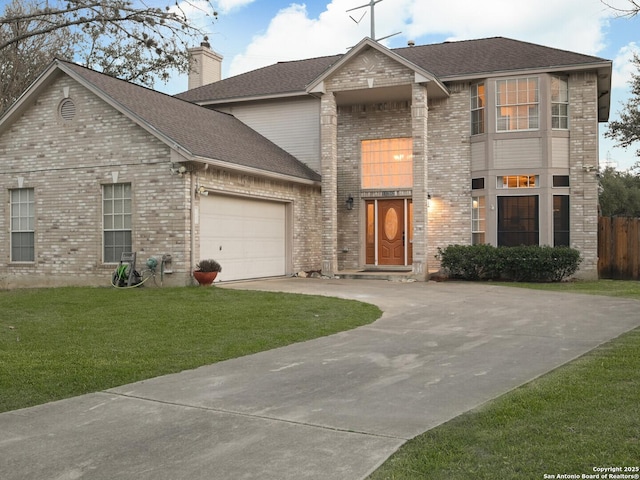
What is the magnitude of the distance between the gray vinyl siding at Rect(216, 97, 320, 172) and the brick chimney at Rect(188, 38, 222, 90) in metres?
4.33

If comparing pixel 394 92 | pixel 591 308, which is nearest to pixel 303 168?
pixel 394 92

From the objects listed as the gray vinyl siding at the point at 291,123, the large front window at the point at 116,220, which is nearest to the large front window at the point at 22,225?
the large front window at the point at 116,220

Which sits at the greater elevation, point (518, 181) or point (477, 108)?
point (477, 108)

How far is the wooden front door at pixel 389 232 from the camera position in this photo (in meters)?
20.7

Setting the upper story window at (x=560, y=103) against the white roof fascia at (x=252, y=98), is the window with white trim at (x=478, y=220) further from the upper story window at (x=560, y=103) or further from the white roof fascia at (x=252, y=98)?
the white roof fascia at (x=252, y=98)

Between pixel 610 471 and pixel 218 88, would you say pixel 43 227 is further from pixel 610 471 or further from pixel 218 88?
pixel 610 471

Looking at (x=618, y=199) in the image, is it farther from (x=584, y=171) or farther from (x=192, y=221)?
(x=192, y=221)

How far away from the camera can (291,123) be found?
21.8m

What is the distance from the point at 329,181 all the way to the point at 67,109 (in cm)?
764

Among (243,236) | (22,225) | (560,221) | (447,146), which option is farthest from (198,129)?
(560,221)

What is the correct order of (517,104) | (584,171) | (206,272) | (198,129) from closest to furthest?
(206,272) → (198,129) → (584,171) → (517,104)

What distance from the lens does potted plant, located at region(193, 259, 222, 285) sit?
15.2 meters

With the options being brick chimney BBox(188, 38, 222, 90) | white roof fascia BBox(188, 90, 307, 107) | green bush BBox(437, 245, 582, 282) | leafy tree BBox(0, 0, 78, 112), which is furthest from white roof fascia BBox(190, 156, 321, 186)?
leafy tree BBox(0, 0, 78, 112)

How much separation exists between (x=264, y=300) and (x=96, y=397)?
6900mm
